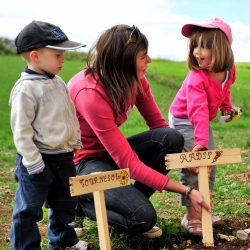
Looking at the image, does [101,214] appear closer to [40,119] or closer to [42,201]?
[42,201]

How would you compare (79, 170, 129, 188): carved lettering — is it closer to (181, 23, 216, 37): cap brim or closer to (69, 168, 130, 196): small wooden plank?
(69, 168, 130, 196): small wooden plank

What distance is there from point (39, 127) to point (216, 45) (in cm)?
146

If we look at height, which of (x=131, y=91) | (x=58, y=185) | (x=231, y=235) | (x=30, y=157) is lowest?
(x=231, y=235)

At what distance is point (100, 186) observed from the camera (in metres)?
3.33

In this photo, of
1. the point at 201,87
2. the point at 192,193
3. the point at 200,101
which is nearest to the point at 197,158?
the point at 192,193

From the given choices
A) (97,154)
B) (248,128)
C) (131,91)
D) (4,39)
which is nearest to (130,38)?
(131,91)

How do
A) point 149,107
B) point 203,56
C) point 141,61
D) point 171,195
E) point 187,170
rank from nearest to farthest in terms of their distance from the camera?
point 141,61 < point 203,56 < point 187,170 < point 149,107 < point 171,195

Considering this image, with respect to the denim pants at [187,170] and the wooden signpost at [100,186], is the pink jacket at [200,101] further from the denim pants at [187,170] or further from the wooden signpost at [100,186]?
the wooden signpost at [100,186]

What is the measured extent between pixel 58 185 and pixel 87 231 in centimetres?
75

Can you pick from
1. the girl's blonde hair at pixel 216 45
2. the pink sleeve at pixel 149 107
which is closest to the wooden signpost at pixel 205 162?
the girl's blonde hair at pixel 216 45

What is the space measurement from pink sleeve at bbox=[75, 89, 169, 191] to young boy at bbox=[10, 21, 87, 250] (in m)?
0.18

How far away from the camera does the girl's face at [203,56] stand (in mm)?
4004

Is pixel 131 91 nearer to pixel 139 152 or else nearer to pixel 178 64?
pixel 139 152

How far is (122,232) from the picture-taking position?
406cm
